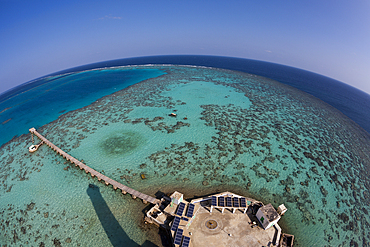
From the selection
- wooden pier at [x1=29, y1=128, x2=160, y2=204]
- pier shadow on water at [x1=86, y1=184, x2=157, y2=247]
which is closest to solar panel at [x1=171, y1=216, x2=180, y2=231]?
pier shadow on water at [x1=86, y1=184, x2=157, y2=247]

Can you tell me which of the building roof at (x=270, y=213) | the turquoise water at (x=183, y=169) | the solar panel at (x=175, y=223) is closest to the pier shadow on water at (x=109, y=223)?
the turquoise water at (x=183, y=169)

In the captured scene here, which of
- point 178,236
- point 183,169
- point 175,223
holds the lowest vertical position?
point 183,169

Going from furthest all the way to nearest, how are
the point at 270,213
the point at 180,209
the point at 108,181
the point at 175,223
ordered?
the point at 108,181, the point at 180,209, the point at 175,223, the point at 270,213

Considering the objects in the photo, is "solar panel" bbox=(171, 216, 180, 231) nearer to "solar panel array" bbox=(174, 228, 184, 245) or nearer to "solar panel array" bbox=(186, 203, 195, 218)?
"solar panel array" bbox=(174, 228, 184, 245)

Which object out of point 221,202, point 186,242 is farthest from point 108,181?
point 221,202

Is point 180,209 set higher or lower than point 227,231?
higher

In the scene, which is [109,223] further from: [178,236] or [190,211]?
[190,211]

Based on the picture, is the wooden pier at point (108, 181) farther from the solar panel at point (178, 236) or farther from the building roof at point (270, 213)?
the building roof at point (270, 213)

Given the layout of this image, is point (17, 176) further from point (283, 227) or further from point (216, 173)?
point (283, 227)
